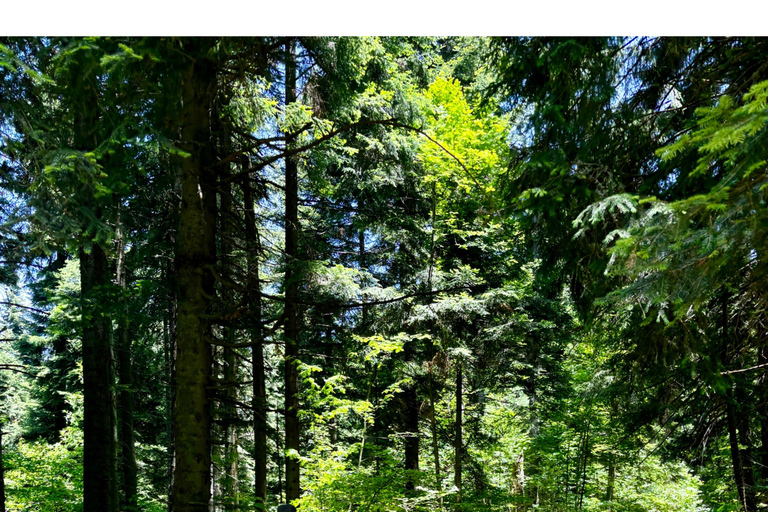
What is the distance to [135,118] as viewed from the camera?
267 cm

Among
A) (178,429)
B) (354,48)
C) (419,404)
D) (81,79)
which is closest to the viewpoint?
(81,79)

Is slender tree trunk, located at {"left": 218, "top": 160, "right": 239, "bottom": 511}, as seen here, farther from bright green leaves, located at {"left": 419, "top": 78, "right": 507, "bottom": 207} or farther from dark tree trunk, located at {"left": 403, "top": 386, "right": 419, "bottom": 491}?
bright green leaves, located at {"left": 419, "top": 78, "right": 507, "bottom": 207}

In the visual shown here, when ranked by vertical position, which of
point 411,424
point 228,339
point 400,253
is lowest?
point 411,424

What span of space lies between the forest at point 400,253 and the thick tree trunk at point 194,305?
13mm

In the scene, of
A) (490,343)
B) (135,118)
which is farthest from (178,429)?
(490,343)

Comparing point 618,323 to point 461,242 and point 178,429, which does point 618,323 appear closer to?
point 178,429

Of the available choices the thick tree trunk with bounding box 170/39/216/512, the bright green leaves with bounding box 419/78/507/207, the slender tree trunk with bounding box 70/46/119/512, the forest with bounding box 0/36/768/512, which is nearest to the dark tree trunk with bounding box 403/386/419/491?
the forest with bounding box 0/36/768/512

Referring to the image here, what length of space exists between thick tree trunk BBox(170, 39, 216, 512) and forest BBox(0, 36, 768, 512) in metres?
0.01

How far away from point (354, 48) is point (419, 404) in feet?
21.6

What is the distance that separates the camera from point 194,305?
2.96 metres

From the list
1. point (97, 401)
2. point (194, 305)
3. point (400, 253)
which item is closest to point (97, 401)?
point (97, 401)

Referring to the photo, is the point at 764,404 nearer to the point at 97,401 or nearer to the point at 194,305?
the point at 194,305

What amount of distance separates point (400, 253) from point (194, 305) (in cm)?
617

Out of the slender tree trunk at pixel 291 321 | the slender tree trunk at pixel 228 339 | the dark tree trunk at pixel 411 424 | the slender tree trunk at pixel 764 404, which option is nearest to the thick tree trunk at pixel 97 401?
the slender tree trunk at pixel 228 339
